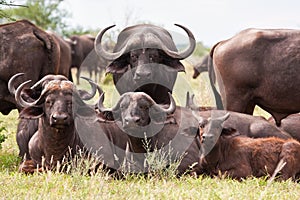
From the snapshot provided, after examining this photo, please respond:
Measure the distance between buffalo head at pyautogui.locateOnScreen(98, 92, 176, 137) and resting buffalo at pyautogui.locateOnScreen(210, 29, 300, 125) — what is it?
2035 mm

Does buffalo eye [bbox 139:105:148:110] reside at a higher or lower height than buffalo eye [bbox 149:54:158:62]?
lower

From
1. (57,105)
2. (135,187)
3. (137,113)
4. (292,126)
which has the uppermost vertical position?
(57,105)

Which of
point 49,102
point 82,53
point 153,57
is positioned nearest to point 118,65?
point 153,57

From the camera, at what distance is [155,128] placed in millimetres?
7473

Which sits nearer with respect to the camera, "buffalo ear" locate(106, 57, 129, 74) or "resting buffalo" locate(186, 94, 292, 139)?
"resting buffalo" locate(186, 94, 292, 139)

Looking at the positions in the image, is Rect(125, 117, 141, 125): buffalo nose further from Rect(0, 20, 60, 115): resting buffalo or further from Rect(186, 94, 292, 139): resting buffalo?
Rect(0, 20, 60, 115): resting buffalo

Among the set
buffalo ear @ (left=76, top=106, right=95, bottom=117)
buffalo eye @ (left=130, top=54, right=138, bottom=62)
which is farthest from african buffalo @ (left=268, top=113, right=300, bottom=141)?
buffalo ear @ (left=76, top=106, right=95, bottom=117)

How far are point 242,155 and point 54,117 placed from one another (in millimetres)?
2193

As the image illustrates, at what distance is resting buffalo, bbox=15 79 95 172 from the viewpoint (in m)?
6.86

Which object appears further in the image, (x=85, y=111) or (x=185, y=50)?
(x=185, y=50)

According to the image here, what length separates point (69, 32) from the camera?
45.7m

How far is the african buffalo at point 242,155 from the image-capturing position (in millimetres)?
7117

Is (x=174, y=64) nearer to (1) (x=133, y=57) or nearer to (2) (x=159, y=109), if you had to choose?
(1) (x=133, y=57)

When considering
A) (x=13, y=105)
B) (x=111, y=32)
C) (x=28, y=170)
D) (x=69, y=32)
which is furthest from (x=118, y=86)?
(x=69, y=32)
